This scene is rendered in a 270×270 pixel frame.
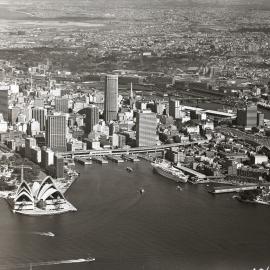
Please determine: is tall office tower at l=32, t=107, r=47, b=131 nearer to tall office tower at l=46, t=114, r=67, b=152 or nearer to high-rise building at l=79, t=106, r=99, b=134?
high-rise building at l=79, t=106, r=99, b=134

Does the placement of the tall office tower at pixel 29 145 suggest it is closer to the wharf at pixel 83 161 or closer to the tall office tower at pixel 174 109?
the wharf at pixel 83 161

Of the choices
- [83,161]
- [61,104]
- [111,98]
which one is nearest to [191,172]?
[83,161]

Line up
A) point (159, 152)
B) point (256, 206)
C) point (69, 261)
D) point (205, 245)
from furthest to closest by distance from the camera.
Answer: point (159, 152) < point (256, 206) < point (205, 245) < point (69, 261)

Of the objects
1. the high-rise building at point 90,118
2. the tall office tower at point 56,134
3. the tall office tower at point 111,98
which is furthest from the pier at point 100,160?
the tall office tower at point 111,98

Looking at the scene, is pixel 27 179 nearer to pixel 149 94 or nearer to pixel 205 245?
pixel 205 245

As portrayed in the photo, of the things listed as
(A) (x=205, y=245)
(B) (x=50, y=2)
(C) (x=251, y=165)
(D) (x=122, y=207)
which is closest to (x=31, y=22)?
(B) (x=50, y=2)

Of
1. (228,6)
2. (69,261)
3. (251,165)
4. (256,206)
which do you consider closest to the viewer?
(69,261)

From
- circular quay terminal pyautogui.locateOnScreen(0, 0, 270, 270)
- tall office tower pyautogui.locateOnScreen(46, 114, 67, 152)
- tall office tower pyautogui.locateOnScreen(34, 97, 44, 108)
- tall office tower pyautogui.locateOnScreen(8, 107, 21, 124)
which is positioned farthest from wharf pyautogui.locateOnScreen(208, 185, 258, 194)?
tall office tower pyautogui.locateOnScreen(34, 97, 44, 108)

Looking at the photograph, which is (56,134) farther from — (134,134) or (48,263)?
(48,263)
